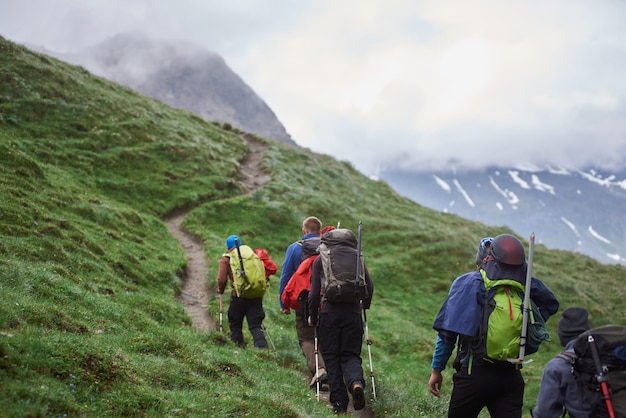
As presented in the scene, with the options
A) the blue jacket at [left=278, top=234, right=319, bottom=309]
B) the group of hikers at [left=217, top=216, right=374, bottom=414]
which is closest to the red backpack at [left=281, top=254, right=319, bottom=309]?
the group of hikers at [left=217, top=216, right=374, bottom=414]

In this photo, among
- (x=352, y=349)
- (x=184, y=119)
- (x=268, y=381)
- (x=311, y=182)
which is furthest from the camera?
(x=184, y=119)

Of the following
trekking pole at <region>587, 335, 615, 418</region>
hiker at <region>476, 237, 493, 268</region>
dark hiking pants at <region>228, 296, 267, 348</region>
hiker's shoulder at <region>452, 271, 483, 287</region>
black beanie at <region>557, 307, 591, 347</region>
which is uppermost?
hiker at <region>476, 237, 493, 268</region>

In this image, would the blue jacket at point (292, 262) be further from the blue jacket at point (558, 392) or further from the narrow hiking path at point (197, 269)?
the blue jacket at point (558, 392)

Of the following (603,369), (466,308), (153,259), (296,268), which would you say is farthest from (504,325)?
(153,259)

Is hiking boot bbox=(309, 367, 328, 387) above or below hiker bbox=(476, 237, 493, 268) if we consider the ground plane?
below

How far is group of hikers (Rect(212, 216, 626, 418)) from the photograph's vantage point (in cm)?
563

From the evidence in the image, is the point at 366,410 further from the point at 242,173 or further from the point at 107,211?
the point at 242,173

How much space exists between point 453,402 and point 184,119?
46.8m

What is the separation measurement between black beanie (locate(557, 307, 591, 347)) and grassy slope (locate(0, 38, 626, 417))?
4520 millimetres

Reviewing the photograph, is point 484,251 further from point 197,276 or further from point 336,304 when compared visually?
point 197,276

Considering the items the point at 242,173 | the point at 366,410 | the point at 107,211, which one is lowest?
the point at 366,410

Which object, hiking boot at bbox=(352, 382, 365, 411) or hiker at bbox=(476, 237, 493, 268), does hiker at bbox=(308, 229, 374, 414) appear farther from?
hiker at bbox=(476, 237, 493, 268)

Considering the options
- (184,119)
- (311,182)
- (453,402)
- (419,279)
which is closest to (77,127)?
(184,119)

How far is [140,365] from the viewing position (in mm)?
8391
